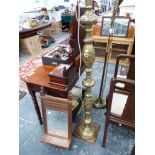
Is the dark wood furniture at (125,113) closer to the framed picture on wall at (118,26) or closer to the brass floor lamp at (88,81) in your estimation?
the brass floor lamp at (88,81)

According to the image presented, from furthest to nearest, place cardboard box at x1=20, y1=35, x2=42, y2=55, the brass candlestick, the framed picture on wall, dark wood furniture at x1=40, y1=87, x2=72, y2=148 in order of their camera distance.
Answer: cardboard box at x1=20, y1=35, x2=42, y2=55 → the framed picture on wall → dark wood furniture at x1=40, y1=87, x2=72, y2=148 → the brass candlestick

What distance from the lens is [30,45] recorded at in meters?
3.46

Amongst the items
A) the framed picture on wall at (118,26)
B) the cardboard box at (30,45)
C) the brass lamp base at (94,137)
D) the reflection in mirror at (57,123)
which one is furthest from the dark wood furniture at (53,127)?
the cardboard box at (30,45)

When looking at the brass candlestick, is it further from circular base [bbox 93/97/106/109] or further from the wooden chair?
circular base [bbox 93/97/106/109]

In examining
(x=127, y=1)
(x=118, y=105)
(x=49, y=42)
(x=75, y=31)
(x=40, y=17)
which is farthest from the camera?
(x=40, y=17)

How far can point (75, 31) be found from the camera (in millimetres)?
1049

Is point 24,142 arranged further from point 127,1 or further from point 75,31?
point 127,1

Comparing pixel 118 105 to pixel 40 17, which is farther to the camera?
pixel 40 17

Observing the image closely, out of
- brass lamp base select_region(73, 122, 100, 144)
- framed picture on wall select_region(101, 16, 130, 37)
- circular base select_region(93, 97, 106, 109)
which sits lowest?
brass lamp base select_region(73, 122, 100, 144)

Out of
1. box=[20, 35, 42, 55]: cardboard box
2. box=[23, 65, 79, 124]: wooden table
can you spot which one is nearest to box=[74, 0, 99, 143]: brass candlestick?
box=[23, 65, 79, 124]: wooden table

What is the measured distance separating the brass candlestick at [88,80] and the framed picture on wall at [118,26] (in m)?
1.85

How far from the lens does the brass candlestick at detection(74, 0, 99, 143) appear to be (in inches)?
37.1
